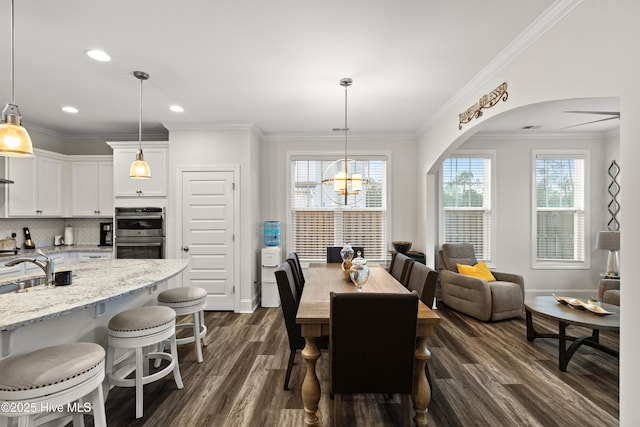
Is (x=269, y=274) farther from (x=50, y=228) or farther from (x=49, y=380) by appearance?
(x=50, y=228)

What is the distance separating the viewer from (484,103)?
2951 millimetres

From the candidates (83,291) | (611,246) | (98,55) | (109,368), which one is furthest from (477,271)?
(98,55)

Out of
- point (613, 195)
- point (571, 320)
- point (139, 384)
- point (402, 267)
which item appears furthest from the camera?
point (613, 195)

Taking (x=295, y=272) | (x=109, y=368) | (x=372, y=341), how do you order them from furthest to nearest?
1. (x=295, y=272)
2. (x=109, y=368)
3. (x=372, y=341)

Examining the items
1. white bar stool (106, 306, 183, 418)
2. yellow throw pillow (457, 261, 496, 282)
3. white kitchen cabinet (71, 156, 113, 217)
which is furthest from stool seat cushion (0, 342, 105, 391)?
yellow throw pillow (457, 261, 496, 282)

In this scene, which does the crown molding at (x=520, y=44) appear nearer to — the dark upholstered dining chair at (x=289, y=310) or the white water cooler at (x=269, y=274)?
the dark upholstered dining chair at (x=289, y=310)

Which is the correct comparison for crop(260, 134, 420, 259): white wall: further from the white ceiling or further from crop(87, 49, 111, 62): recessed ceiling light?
crop(87, 49, 111, 62): recessed ceiling light

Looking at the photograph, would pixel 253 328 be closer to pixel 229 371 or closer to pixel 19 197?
pixel 229 371

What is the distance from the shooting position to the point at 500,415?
7.29ft

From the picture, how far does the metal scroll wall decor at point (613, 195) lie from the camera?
4.89 meters

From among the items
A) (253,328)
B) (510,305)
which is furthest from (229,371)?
(510,305)

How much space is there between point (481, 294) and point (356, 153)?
2.79 m

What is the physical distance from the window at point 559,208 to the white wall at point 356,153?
2052mm

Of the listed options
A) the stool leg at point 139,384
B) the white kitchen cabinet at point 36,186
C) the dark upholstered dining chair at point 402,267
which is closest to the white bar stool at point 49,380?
the stool leg at point 139,384
